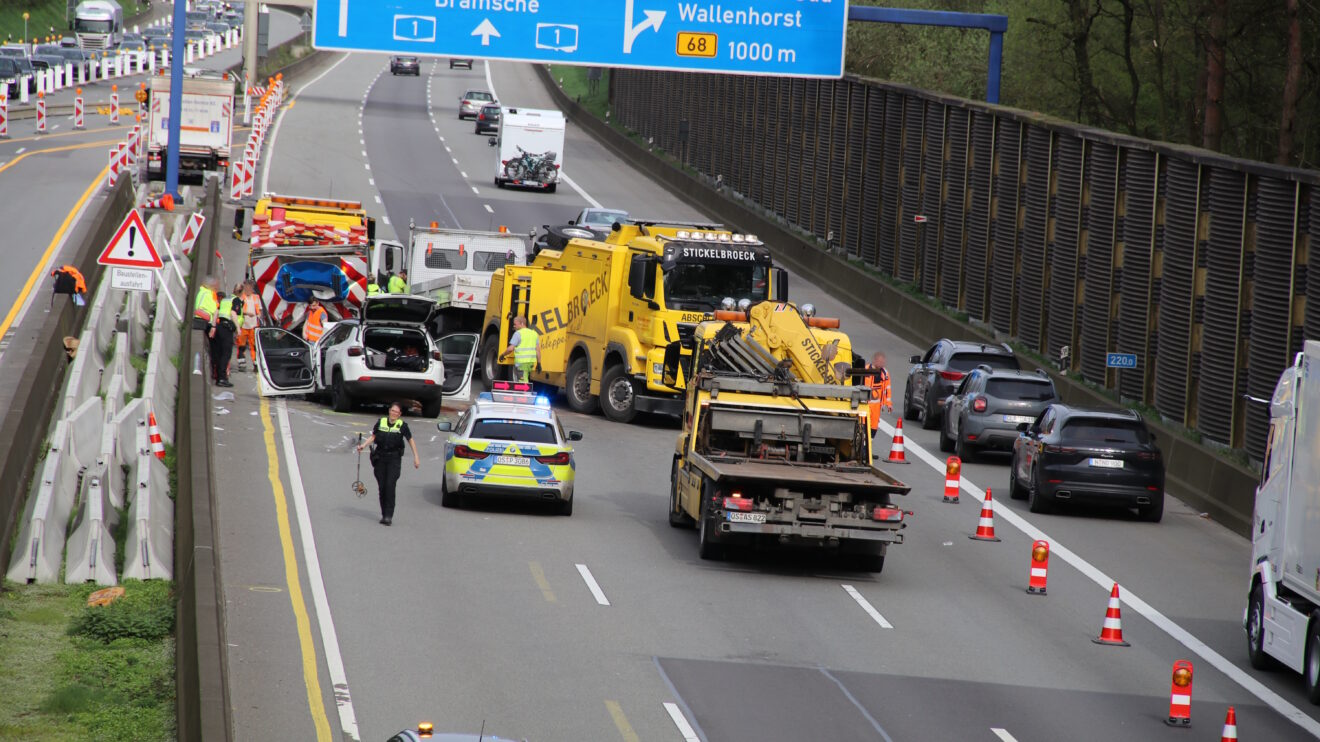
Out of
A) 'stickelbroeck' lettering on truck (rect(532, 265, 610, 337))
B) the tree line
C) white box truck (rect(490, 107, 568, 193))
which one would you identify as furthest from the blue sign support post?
the tree line

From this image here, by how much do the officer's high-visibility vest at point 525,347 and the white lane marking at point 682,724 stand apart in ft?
52.1

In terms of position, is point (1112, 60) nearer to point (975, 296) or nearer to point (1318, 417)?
Answer: point (975, 296)

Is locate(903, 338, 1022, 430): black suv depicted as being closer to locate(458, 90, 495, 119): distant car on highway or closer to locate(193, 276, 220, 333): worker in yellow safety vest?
locate(193, 276, 220, 333): worker in yellow safety vest

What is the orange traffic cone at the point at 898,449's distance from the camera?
29281mm

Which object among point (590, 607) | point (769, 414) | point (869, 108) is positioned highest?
point (869, 108)

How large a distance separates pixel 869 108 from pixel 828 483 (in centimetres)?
3293

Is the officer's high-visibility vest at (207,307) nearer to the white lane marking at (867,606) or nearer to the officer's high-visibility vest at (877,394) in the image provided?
the officer's high-visibility vest at (877,394)

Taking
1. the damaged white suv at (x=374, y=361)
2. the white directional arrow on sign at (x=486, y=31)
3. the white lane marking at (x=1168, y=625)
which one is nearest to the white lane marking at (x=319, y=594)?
the damaged white suv at (x=374, y=361)

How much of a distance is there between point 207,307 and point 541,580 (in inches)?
521

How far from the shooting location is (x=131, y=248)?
2539 cm

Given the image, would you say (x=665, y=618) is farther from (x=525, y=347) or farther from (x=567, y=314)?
Result: (x=567, y=314)

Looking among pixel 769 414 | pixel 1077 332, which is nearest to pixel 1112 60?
pixel 1077 332

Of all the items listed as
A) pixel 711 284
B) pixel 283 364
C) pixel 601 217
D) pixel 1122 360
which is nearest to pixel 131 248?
pixel 283 364

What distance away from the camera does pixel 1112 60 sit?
5991cm
